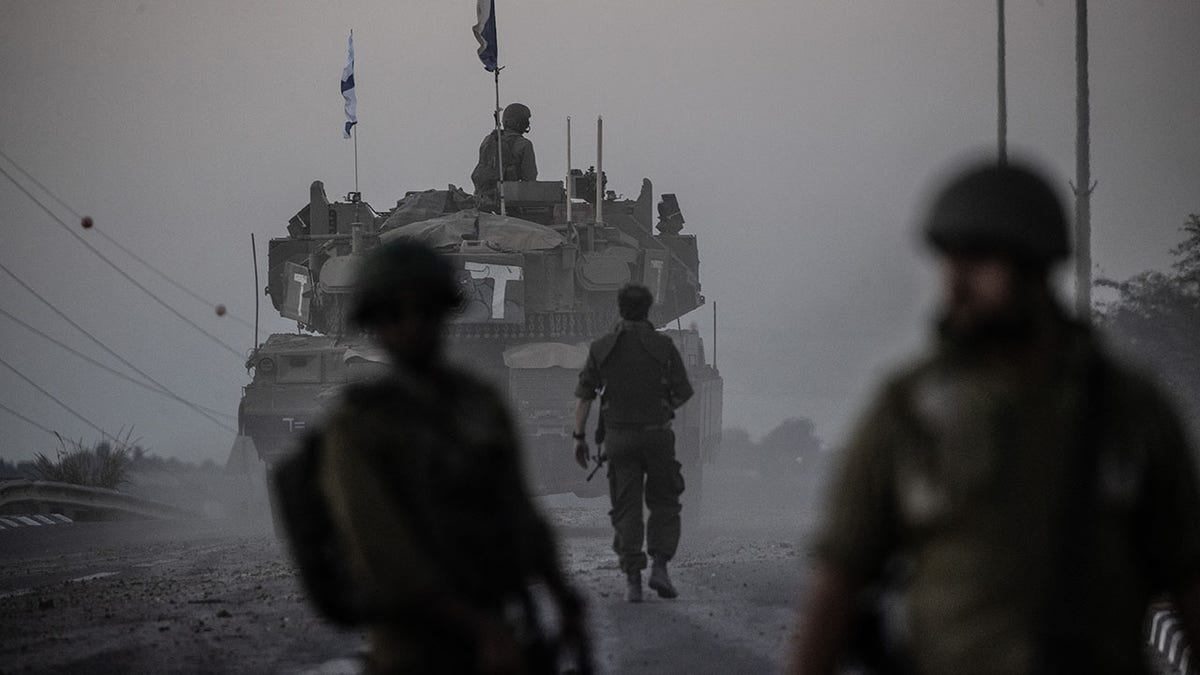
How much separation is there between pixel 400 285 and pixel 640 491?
7.50 metres

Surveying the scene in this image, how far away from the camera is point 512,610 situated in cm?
421

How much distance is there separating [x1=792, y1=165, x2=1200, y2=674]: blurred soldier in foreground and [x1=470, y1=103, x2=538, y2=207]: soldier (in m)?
20.4

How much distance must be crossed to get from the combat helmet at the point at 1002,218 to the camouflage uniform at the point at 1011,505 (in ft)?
0.50

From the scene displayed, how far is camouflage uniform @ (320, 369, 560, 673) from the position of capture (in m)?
3.79

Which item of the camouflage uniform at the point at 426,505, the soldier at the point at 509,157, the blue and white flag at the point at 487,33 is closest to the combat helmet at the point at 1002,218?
the camouflage uniform at the point at 426,505

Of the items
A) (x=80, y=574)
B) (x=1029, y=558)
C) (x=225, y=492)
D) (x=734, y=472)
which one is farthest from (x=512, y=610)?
(x=734, y=472)

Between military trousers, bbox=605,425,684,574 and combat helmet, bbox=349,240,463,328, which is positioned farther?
military trousers, bbox=605,425,684,574

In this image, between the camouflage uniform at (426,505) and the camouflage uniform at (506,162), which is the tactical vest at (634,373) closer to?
the camouflage uniform at (426,505)

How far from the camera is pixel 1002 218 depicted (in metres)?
3.09

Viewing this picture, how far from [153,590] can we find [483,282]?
26.8ft

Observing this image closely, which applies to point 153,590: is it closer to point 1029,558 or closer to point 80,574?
point 80,574

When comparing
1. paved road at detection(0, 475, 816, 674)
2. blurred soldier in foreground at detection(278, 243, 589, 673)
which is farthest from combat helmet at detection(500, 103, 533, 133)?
blurred soldier in foreground at detection(278, 243, 589, 673)

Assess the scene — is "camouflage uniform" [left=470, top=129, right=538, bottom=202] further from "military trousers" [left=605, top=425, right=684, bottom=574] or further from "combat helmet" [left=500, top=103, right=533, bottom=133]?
"military trousers" [left=605, top=425, right=684, bottom=574]

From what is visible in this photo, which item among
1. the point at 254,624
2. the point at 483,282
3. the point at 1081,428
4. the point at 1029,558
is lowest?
the point at 254,624
